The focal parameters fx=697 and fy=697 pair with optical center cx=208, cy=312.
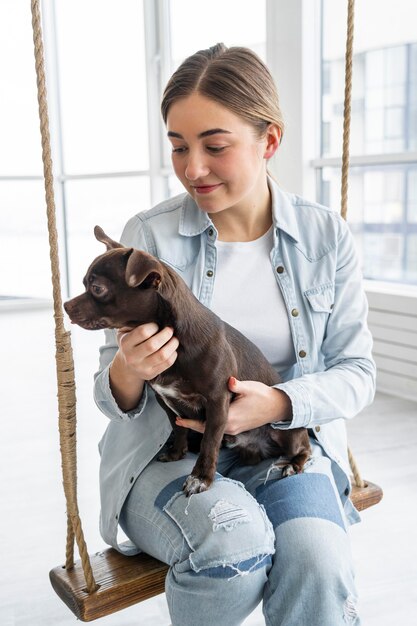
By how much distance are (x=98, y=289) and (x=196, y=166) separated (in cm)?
35

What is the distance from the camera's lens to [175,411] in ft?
4.32

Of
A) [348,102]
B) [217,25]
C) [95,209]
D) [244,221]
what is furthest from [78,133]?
[244,221]

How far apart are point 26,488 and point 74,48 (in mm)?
4955

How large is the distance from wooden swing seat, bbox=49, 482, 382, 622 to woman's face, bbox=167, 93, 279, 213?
703mm

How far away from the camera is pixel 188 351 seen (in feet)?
3.99

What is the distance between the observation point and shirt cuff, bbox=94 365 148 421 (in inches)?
52.5

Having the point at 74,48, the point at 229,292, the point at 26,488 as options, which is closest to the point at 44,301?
the point at 74,48

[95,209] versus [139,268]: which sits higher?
[139,268]

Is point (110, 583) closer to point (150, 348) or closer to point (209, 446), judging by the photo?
point (209, 446)

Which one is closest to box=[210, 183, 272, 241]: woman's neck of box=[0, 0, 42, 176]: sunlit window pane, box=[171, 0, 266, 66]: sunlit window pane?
box=[171, 0, 266, 66]: sunlit window pane

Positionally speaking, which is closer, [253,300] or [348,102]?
[253,300]

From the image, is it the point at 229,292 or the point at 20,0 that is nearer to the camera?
the point at 229,292

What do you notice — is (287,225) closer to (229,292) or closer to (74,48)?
(229,292)

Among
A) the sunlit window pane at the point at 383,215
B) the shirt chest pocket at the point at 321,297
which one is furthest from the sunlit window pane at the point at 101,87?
the shirt chest pocket at the point at 321,297
